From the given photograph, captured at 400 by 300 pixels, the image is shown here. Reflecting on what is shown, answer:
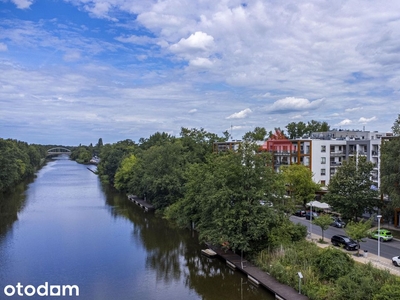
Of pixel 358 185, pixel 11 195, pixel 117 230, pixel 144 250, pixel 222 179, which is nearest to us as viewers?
pixel 222 179

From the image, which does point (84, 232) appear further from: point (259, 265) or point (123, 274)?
point (259, 265)

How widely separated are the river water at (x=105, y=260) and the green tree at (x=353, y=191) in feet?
43.5

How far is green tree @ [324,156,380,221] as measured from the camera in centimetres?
3181

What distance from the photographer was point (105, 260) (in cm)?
2534

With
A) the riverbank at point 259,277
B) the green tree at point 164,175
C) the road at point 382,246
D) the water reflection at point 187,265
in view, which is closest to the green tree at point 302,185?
the road at point 382,246

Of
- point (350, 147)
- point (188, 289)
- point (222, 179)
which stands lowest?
point (188, 289)

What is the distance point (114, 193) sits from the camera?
201 ft

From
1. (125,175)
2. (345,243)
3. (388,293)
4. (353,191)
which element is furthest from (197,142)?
(388,293)

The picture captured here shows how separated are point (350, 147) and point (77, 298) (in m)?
38.4

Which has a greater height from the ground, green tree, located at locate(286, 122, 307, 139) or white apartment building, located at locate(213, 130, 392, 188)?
green tree, located at locate(286, 122, 307, 139)

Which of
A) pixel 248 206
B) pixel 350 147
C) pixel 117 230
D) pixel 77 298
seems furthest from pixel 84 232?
pixel 350 147
